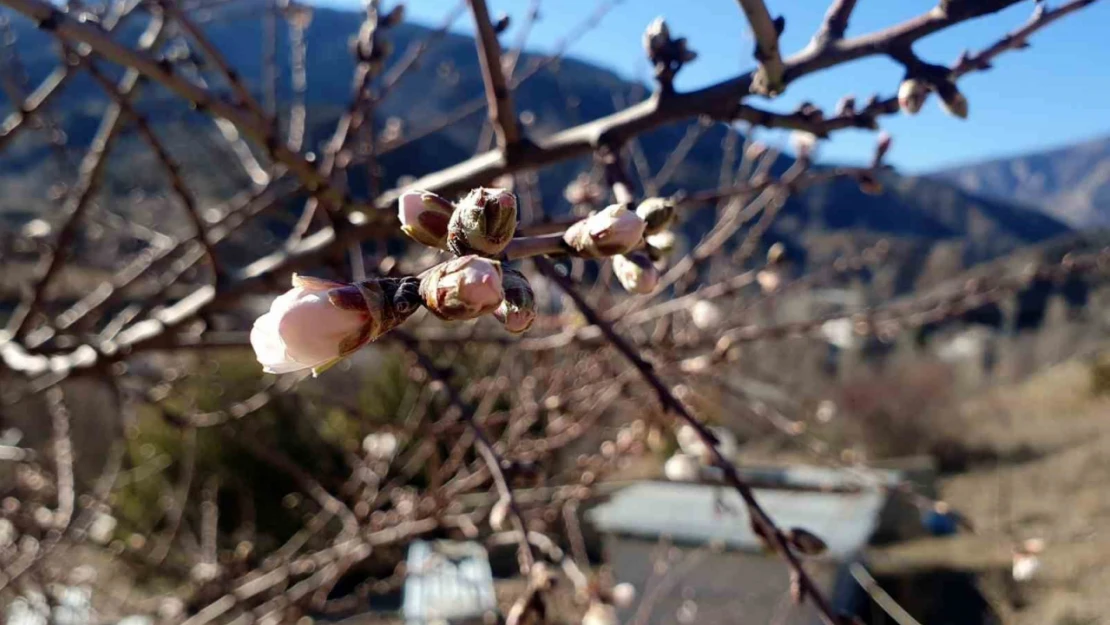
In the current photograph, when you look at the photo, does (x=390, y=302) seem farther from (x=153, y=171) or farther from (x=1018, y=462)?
(x=1018, y=462)

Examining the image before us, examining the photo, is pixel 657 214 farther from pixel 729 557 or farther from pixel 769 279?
pixel 729 557

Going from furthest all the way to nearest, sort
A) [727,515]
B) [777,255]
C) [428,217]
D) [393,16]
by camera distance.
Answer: [727,515] < [777,255] < [393,16] < [428,217]

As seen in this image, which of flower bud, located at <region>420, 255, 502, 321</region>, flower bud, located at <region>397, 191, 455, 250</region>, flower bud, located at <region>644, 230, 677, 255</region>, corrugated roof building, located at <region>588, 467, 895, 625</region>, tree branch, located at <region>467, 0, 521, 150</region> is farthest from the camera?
corrugated roof building, located at <region>588, 467, 895, 625</region>

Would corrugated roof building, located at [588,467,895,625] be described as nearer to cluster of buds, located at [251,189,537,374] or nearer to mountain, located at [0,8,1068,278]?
mountain, located at [0,8,1068,278]

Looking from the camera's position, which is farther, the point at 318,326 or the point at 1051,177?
the point at 1051,177

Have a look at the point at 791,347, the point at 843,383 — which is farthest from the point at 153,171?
the point at 843,383

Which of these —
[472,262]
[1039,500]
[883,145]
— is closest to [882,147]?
[883,145]

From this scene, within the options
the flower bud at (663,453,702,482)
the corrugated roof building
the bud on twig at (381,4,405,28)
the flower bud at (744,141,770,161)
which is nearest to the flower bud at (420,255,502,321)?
the bud on twig at (381,4,405,28)

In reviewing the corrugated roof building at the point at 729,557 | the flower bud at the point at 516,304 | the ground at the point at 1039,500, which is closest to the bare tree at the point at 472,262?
the flower bud at the point at 516,304
